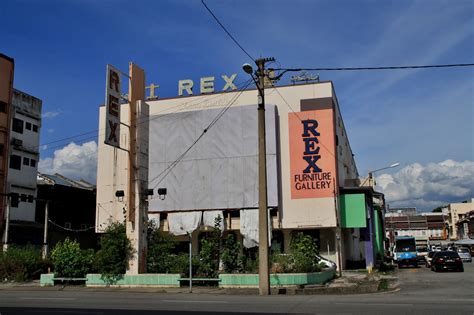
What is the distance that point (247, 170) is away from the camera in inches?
1481

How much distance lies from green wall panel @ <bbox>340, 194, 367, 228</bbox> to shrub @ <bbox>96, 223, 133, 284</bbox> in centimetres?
1896

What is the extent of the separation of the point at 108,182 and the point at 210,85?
11.9 meters

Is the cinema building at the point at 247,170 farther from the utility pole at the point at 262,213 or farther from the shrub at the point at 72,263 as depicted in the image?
the utility pole at the point at 262,213

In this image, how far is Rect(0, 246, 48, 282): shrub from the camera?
26.6m

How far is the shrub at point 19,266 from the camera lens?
1047 inches

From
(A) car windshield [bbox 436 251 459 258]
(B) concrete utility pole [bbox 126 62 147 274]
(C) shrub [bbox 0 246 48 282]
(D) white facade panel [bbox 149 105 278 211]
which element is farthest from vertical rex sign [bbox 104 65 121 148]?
(A) car windshield [bbox 436 251 459 258]

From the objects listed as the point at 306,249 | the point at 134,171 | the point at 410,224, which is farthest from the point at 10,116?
the point at 410,224

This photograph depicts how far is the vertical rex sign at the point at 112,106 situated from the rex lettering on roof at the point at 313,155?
17306 millimetres

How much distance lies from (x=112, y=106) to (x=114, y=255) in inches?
283

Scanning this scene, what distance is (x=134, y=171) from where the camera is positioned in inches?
939

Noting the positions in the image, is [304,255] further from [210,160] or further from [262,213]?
[210,160]

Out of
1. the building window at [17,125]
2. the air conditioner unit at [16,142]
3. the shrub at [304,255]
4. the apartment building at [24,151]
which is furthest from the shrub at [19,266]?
the building window at [17,125]

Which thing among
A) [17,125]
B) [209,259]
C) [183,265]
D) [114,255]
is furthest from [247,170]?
[17,125]

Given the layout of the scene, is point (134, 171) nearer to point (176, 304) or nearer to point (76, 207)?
point (176, 304)
